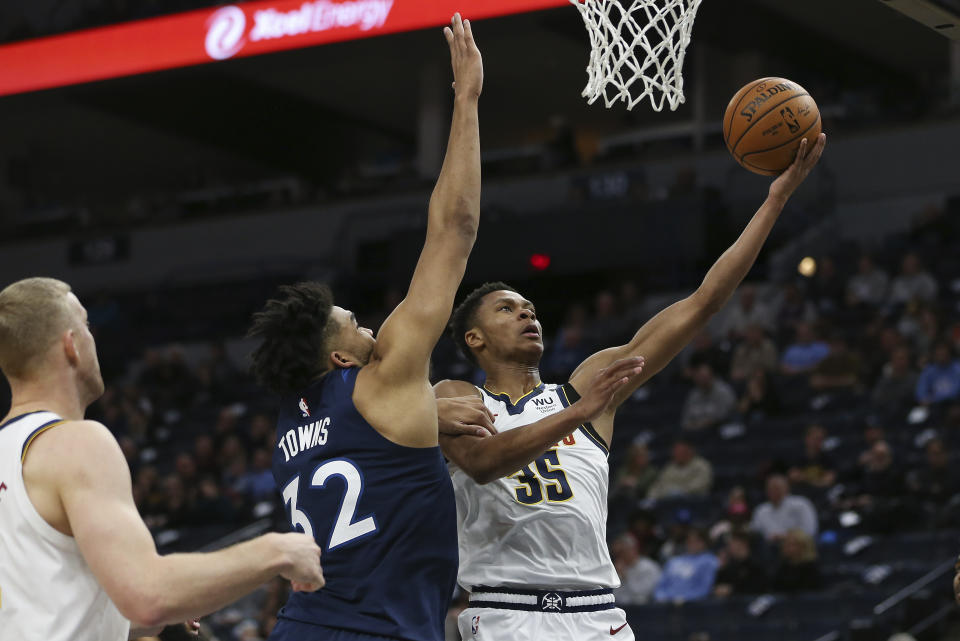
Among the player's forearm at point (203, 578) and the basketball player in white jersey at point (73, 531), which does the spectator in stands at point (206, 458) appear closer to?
the basketball player in white jersey at point (73, 531)

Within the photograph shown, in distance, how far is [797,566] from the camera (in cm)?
995

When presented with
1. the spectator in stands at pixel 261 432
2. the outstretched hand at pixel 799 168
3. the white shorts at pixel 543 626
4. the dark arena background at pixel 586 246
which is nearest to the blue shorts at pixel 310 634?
the white shorts at pixel 543 626

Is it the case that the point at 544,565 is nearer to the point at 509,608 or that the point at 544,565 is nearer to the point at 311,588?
the point at 509,608

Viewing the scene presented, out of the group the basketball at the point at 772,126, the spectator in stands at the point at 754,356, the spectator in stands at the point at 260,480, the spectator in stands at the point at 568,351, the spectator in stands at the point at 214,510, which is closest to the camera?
the basketball at the point at 772,126

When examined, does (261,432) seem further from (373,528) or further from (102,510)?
(102,510)

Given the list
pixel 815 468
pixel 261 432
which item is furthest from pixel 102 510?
pixel 261 432

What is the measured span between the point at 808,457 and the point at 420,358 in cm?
880

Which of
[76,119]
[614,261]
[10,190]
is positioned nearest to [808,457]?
[614,261]

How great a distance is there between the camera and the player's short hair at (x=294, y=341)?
3949mm

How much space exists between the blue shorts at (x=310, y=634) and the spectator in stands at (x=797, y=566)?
6.86 metres

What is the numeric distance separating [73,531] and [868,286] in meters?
12.9

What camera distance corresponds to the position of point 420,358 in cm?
365

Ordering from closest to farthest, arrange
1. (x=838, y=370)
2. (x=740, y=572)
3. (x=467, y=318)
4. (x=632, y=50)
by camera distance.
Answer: (x=467, y=318)
(x=632, y=50)
(x=740, y=572)
(x=838, y=370)

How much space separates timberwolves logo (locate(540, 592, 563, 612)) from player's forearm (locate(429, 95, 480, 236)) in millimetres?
1481
